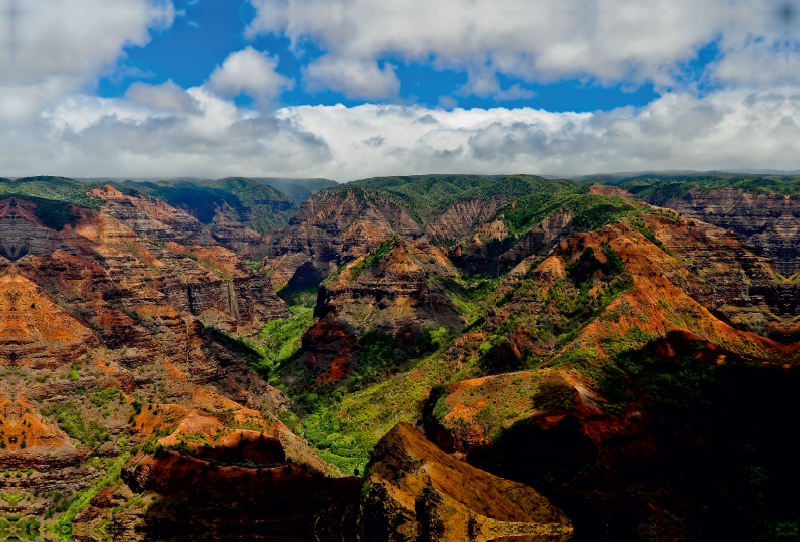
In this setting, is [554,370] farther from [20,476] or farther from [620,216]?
[620,216]

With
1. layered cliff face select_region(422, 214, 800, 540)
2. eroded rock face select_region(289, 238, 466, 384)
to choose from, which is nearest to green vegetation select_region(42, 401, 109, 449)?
layered cliff face select_region(422, 214, 800, 540)

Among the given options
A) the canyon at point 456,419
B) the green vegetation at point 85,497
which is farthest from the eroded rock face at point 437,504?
the green vegetation at point 85,497

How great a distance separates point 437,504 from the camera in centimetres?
4434

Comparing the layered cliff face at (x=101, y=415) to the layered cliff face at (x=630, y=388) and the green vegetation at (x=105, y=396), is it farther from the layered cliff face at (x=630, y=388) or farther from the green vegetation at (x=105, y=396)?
the layered cliff face at (x=630, y=388)

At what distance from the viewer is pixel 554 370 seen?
96125 mm

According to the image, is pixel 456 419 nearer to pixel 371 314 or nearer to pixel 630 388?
pixel 630 388

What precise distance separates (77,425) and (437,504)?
6202 centimetres

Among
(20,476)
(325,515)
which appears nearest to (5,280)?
(20,476)

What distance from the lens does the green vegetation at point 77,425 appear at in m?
82.4

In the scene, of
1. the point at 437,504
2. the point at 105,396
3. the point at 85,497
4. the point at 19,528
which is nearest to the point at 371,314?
the point at 105,396

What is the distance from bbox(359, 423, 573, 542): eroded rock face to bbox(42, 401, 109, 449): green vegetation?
49.5m

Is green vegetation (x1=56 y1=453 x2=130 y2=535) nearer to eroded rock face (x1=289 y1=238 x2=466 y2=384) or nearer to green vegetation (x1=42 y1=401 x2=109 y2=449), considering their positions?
green vegetation (x1=42 y1=401 x2=109 y2=449)

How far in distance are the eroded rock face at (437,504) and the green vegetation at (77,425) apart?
49524 mm

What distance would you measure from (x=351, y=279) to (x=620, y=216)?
3345 inches
